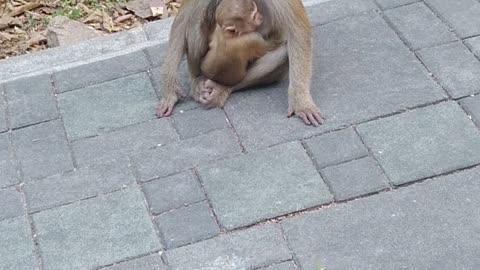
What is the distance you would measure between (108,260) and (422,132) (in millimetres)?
1667

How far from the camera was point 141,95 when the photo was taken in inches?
200

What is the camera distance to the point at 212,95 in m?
4.87

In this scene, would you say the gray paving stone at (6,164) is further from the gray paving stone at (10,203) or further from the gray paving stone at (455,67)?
the gray paving stone at (455,67)

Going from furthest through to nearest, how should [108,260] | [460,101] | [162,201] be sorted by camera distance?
[460,101] < [162,201] < [108,260]

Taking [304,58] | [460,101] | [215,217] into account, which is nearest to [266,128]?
[304,58]

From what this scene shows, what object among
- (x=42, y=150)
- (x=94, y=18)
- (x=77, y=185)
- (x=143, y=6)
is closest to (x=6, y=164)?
(x=42, y=150)

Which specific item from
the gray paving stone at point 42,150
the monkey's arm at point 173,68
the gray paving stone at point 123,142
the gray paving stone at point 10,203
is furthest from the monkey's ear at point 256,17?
the gray paving stone at point 10,203

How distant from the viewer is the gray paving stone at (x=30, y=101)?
4.99m

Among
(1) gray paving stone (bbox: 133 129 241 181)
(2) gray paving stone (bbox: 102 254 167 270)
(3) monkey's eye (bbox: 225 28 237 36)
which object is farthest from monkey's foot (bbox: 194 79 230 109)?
(2) gray paving stone (bbox: 102 254 167 270)

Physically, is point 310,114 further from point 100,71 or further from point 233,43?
point 100,71

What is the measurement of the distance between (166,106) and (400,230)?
1.55m

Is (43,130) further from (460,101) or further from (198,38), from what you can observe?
(460,101)

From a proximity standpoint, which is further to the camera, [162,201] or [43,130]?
[43,130]

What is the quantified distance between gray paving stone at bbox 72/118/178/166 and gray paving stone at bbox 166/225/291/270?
2.73ft
